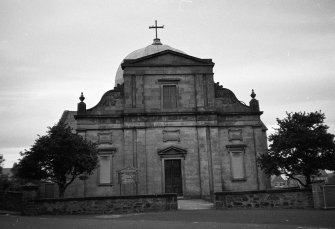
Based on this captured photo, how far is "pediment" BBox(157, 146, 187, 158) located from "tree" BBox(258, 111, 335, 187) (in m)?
6.61

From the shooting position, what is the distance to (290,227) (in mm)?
11438

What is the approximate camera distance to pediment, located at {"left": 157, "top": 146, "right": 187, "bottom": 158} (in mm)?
27547

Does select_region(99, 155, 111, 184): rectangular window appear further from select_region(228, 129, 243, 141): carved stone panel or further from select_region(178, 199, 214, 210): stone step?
select_region(228, 129, 243, 141): carved stone panel

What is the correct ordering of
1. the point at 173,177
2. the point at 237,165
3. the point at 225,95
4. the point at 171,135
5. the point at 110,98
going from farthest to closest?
the point at 225,95, the point at 110,98, the point at 237,165, the point at 171,135, the point at 173,177

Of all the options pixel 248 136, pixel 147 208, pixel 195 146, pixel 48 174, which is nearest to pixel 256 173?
pixel 248 136

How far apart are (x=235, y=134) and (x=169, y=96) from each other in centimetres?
601

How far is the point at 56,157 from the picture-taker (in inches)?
861

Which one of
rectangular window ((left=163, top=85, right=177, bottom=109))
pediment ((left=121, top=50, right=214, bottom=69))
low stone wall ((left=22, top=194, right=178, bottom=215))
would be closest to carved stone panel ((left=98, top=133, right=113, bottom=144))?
rectangular window ((left=163, top=85, right=177, bottom=109))

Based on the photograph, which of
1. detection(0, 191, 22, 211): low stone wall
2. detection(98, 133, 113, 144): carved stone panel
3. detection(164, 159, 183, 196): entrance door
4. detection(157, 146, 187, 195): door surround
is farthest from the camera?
detection(98, 133, 113, 144): carved stone panel

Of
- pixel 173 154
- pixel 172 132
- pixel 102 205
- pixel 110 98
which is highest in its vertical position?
pixel 110 98

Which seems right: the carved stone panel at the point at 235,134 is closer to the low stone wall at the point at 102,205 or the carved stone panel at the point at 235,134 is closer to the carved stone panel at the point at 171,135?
the carved stone panel at the point at 171,135

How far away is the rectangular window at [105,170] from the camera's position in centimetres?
2734

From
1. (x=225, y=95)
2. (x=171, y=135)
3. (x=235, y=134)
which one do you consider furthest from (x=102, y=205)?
(x=225, y=95)

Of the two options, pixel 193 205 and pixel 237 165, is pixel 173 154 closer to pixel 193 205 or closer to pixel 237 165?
pixel 237 165
